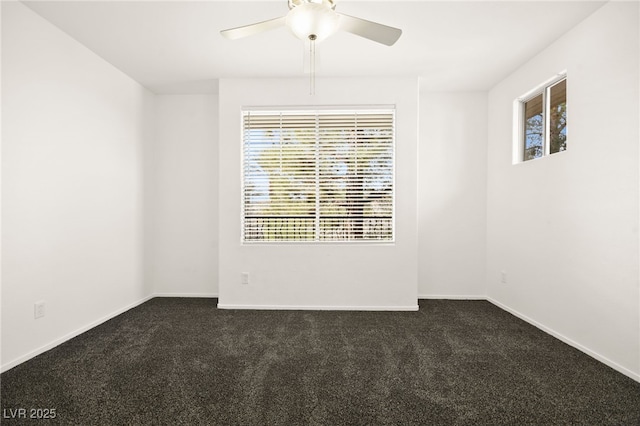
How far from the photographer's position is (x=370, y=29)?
1.84m

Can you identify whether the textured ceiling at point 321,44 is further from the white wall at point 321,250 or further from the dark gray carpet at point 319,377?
the dark gray carpet at point 319,377

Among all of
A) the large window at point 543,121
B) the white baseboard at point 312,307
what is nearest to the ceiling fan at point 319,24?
the large window at point 543,121

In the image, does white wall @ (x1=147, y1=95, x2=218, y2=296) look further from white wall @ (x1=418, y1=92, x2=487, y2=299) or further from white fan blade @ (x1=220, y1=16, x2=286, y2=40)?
white wall @ (x1=418, y1=92, x2=487, y2=299)

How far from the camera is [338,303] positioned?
3.53 meters

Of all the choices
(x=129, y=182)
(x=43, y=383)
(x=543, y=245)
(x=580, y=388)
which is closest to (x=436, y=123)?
(x=543, y=245)

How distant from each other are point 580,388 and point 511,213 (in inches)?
77.7

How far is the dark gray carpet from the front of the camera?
170 centimetres

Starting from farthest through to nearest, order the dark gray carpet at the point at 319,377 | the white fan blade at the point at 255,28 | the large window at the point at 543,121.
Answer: the large window at the point at 543,121
the white fan blade at the point at 255,28
the dark gray carpet at the point at 319,377

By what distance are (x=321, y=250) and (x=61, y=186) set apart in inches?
100

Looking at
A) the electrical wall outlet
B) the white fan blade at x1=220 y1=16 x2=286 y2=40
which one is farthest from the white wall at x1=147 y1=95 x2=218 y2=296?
the white fan blade at x1=220 y1=16 x2=286 y2=40

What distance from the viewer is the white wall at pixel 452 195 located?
157 inches

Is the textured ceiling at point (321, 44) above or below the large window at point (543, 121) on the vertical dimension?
above

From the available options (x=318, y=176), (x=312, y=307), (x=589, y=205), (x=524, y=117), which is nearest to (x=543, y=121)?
(x=524, y=117)

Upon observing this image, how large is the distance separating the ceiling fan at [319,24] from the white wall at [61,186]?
5.66 feet
